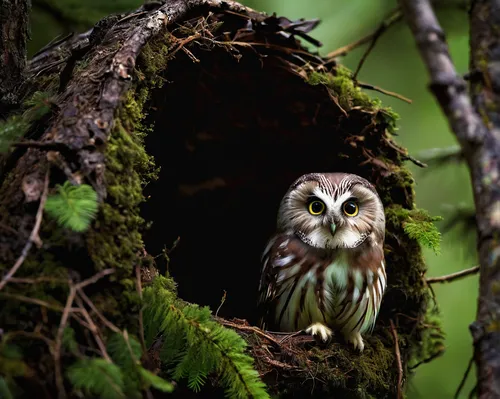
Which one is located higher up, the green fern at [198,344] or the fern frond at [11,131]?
the fern frond at [11,131]

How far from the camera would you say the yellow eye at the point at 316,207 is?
3.27m

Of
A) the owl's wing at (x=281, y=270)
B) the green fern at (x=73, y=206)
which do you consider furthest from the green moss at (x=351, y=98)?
the green fern at (x=73, y=206)

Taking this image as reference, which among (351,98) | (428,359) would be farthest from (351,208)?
(428,359)

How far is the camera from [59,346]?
171 centimetres

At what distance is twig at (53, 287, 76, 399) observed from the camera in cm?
164

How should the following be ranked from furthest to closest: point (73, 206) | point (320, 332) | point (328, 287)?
point (328, 287) < point (320, 332) < point (73, 206)

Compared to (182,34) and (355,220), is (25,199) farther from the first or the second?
(355,220)

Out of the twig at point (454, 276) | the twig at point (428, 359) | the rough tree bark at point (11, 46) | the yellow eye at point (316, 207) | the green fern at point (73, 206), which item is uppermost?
the rough tree bark at point (11, 46)

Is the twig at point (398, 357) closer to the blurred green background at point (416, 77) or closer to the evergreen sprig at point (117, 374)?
the blurred green background at point (416, 77)

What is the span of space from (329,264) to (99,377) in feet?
5.48

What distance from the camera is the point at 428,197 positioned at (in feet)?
20.3

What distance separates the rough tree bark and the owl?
155 cm

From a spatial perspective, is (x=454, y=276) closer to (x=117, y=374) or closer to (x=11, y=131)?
(x=117, y=374)

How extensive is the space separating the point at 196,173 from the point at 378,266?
1542 mm
